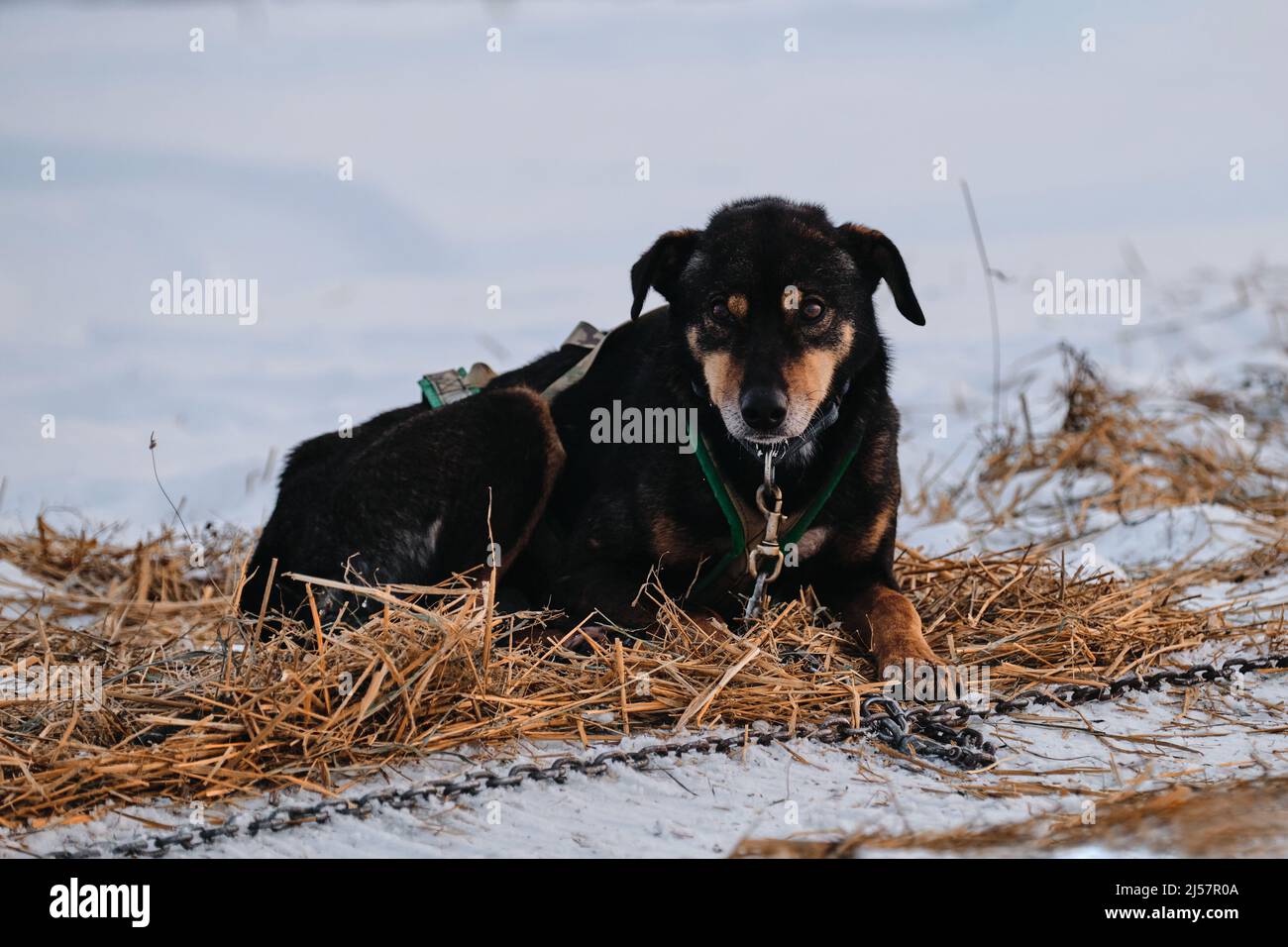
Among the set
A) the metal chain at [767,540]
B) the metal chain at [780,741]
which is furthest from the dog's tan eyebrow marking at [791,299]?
the metal chain at [780,741]

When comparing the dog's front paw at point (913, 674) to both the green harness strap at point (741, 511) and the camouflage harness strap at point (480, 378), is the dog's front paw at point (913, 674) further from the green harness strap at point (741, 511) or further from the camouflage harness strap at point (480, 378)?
the camouflage harness strap at point (480, 378)

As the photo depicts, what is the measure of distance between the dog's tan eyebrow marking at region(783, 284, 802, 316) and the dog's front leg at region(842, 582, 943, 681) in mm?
1024

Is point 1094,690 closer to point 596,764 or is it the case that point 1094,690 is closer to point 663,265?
point 596,764

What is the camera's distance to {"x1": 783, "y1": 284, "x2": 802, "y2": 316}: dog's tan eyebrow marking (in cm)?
415

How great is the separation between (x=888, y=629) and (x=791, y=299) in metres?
1.12

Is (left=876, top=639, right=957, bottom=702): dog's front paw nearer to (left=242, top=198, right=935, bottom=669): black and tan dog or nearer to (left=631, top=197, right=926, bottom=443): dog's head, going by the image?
(left=242, top=198, right=935, bottom=669): black and tan dog

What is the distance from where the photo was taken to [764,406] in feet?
12.9

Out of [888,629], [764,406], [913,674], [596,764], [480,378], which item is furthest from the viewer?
[480,378]

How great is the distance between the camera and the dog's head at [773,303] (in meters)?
4.04

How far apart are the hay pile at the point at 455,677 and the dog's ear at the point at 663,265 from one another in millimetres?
1088

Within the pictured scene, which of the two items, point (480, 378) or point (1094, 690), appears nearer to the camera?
point (1094, 690)

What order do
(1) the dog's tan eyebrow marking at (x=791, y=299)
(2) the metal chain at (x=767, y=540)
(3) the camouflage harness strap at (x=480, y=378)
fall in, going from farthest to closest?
1. (3) the camouflage harness strap at (x=480, y=378)
2. (2) the metal chain at (x=767, y=540)
3. (1) the dog's tan eyebrow marking at (x=791, y=299)

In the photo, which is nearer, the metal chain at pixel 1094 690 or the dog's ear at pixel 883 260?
the metal chain at pixel 1094 690

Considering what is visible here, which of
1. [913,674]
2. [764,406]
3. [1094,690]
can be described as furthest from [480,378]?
[1094,690]
